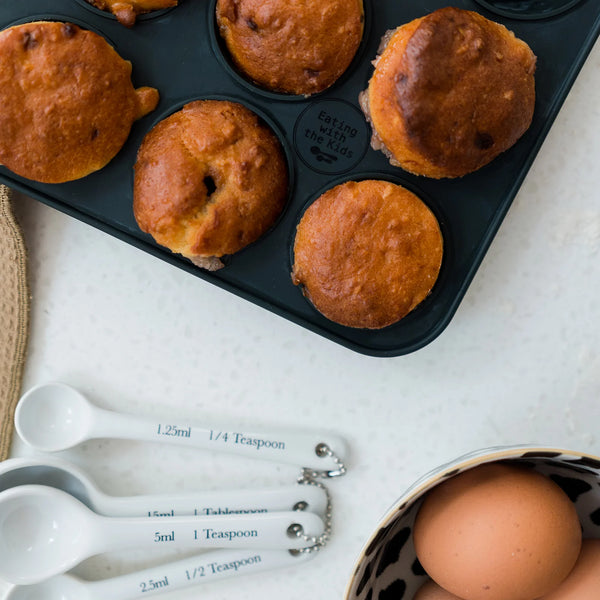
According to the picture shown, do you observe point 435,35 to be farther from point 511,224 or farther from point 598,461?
point 598,461

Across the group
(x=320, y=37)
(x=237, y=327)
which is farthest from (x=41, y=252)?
(x=320, y=37)

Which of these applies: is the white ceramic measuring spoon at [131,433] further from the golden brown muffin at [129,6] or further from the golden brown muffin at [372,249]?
the golden brown muffin at [129,6]

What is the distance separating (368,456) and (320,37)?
0.69 m

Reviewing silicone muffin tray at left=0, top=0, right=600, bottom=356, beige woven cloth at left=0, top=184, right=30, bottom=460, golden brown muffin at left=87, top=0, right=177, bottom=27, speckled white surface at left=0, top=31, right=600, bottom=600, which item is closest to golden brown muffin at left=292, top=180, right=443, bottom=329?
silicone muffin tray at left=0, top=0, right=600, bottom=356

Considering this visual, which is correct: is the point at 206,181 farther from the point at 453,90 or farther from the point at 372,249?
the point at 453,90

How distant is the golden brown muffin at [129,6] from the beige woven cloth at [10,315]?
1.10 ft

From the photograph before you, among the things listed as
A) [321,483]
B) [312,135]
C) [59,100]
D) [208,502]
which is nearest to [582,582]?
[321,483]

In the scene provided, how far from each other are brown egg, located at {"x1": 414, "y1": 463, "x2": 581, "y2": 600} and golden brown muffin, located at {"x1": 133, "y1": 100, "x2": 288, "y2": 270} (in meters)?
0.49

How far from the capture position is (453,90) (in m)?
1.03

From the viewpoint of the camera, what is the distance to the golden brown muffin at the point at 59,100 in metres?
1.07

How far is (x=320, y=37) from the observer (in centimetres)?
107

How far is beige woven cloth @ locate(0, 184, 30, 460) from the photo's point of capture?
1.23m

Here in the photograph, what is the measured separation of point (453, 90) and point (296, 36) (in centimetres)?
24

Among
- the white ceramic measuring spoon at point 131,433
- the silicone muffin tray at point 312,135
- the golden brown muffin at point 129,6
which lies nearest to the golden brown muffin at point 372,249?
the silicone muffin tray at point 312,135
